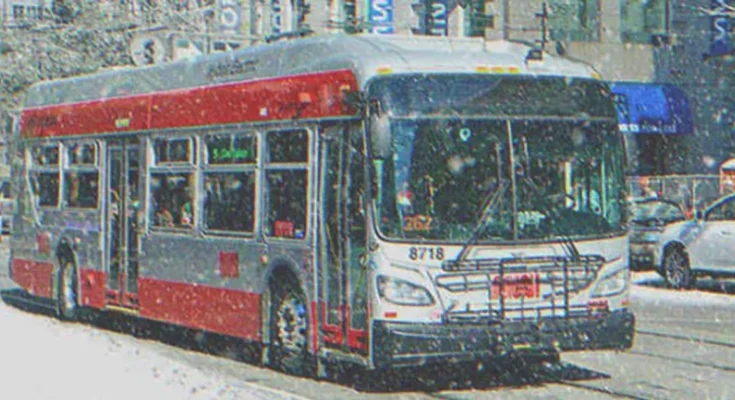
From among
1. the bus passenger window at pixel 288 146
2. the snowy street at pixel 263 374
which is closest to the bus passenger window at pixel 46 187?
the snowy street at pixel 263 374

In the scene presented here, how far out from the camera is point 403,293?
1195 centimetres

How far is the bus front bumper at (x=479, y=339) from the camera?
11844 mm

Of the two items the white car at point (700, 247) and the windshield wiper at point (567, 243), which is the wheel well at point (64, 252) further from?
the white car at point (700, 247)

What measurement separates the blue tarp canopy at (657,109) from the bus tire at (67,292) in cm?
2785

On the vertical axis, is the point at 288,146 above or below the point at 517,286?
above

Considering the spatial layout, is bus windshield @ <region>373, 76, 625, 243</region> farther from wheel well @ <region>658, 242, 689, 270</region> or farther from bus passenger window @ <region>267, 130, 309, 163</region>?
wheel well @ <region>658, 242, 689, 270</region>

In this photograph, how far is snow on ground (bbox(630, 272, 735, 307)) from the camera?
871 inches

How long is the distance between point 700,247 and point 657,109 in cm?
2237

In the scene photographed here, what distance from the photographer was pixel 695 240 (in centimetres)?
2398

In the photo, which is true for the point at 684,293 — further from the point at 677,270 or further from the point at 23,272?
the point at 23,272

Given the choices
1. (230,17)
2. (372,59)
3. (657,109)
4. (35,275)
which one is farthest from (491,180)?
(657,109)

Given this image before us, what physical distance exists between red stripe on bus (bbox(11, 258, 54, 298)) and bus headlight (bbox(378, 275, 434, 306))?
8.55 m

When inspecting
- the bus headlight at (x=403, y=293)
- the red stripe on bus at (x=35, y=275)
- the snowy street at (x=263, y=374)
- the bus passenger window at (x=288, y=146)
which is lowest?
the snowy street at (x=263, y=374)

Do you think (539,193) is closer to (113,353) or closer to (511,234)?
(511,234)
